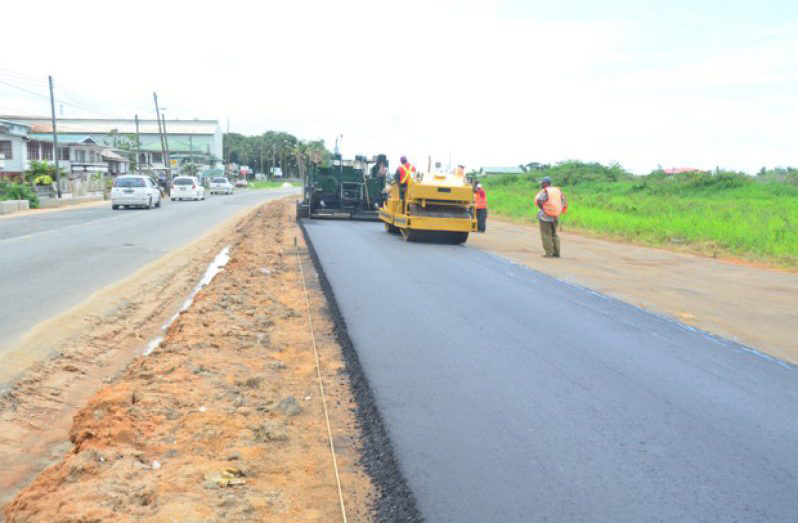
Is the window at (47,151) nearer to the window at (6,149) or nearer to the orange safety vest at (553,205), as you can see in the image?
the window at (6,149)

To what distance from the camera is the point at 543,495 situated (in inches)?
162

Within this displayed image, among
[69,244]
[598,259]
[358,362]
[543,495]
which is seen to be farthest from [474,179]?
[543,495]

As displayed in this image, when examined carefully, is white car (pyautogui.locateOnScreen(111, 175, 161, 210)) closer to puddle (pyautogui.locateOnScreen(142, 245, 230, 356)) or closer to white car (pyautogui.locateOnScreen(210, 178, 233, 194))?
puddle (pyautogui.locateOnScreen(142, 245, 230, 356))

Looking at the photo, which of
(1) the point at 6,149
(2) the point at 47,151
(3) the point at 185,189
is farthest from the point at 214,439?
(2) the point at 47,151

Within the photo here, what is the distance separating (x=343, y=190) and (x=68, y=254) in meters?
12.5

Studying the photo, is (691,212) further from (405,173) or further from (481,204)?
(405,173)

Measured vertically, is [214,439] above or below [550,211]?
below

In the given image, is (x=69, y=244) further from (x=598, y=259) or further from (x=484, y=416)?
(x=484, y=416)

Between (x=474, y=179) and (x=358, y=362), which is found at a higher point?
(x=474, y=179)

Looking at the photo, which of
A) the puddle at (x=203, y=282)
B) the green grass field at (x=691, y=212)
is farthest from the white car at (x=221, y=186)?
the puddle at (x=203, y=282)

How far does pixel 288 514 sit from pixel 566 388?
2.95 m

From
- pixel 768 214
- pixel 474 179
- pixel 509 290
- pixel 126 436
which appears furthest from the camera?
pixel 768 214

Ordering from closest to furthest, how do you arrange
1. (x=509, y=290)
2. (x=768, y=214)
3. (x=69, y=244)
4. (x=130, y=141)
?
(x=509, y=290)
(x=69, y=244)
(x=768, y=214)
(x=130, y=141)

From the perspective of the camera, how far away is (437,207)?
61.5 feet
